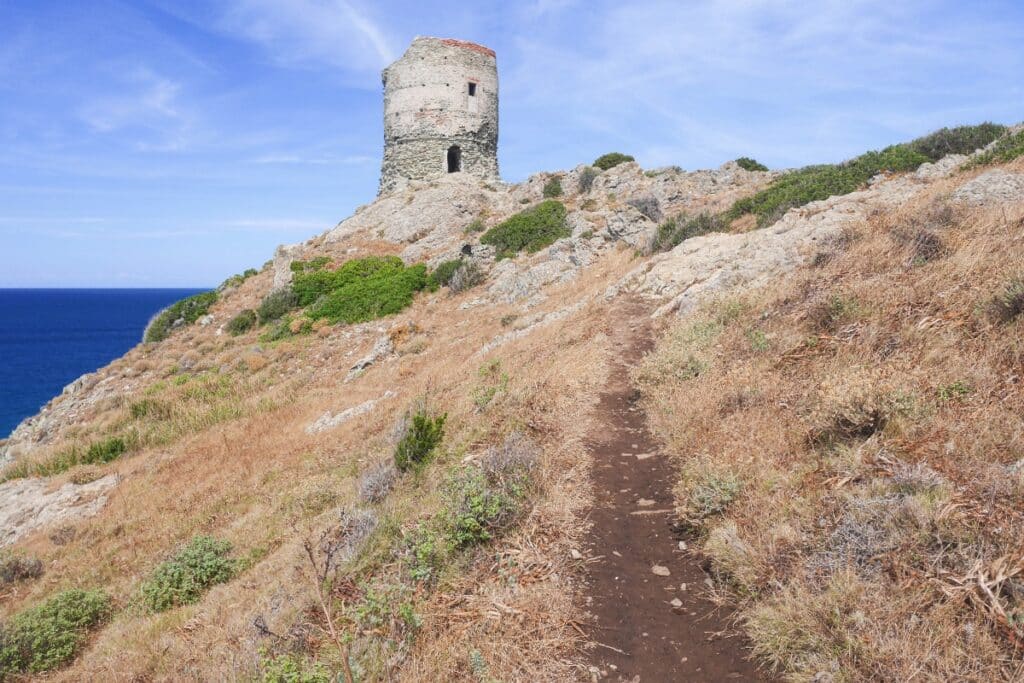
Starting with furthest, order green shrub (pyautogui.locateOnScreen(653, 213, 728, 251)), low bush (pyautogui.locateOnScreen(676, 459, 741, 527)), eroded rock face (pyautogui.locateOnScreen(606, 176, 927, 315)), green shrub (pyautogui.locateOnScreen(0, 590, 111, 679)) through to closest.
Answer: green shrub (pyautogui.locateOnScreen(653, 213, 728, 251)), eroded rock face (pyautogui.locateOnScreen(606, 176, 927, 315)), green shrub (pyautogui.locateOnScreen(0, 590, 111, 679)), low bush (pyautogui.locateOnScreen(676, 459, 741, 527))

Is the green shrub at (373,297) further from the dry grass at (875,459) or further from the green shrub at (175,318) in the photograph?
the dry grass at (875,459)

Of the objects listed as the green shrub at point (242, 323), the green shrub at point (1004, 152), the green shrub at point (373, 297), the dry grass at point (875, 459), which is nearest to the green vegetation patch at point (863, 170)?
the green shrub at point (1004, 152)

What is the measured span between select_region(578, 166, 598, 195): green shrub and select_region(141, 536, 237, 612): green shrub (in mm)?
28202

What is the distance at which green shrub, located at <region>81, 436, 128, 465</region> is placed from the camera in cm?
1508

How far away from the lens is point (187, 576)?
766 cm

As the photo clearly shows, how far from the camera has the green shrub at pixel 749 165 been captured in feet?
102

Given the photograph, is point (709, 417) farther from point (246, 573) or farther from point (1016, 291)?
point (246, 573)

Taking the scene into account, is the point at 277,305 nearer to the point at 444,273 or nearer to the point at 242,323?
the point at 242,323

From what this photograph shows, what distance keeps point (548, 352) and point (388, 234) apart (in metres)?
23.2

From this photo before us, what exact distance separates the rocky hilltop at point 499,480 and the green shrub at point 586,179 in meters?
12.1

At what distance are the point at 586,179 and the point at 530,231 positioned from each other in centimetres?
801

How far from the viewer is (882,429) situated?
16.7 ft

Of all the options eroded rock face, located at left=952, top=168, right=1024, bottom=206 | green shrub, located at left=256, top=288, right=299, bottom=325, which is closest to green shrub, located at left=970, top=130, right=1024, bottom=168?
eroded rock face, located at left=952, top=168, right=1024, bottom=206

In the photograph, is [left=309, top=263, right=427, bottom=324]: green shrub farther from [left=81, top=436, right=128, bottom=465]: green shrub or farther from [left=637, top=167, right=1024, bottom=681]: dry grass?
[left=637, top=167, right=1024, bottom=681]: dry grass
